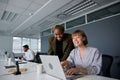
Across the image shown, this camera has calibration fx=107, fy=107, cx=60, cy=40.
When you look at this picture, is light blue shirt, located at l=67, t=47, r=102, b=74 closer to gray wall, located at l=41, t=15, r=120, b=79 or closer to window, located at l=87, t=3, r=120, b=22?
gray wall, located at l=41, t=15, r=120, b=79

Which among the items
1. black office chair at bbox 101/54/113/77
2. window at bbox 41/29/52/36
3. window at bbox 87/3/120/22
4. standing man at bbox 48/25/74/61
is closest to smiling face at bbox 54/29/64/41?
standing man at bbox 48/25/74/61

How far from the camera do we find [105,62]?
198cm

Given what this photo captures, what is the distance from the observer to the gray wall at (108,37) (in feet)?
10.5

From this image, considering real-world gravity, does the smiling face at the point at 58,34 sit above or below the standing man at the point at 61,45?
above

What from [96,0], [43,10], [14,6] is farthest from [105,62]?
[14,6]

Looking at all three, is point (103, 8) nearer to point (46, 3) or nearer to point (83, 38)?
point (46, 3)

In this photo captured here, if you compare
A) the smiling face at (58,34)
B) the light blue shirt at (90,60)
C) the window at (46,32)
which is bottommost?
the light blue shirt at (90,60)

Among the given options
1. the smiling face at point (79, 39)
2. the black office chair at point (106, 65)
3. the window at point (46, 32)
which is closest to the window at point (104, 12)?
the black office chair at point (106, 65)

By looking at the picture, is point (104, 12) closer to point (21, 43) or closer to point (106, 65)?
point (106, 65)

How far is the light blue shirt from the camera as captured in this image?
3.83 ft

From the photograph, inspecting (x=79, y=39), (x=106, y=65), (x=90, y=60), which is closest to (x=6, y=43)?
(x=106, y=65)

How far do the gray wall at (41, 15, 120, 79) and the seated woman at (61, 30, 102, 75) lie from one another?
91.2 inches

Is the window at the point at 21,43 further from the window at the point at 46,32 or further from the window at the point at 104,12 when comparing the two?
the window at the point at 104,12

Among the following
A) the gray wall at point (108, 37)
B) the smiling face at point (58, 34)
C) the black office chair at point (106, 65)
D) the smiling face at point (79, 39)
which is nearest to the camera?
the smiling face at point (79, 39)
